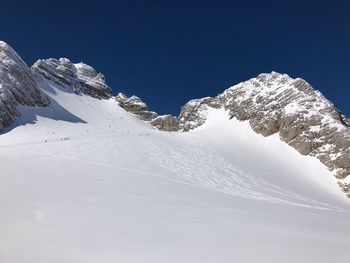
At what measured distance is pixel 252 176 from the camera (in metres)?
26.3

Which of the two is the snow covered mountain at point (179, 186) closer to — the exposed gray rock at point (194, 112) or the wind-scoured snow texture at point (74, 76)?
the exposed gray rock at point (194, 112)

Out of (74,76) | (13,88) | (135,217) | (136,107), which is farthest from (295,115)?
(74,76)

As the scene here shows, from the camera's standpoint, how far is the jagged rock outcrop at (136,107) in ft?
223

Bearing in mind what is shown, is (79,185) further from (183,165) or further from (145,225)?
(183,165)

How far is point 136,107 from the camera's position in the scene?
68.6 metres

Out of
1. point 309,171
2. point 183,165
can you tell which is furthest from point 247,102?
point 183,165

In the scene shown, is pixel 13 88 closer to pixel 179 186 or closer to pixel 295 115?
Answer: pixel 179 186

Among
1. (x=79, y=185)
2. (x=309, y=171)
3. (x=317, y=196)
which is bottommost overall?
(x=79, y=185)

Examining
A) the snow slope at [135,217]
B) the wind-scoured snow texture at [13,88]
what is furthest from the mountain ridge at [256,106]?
the snow slope at [135,217]

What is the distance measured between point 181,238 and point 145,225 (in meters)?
1.03

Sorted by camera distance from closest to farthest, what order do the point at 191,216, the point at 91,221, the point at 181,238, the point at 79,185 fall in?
the point at 181,238 < the point at 91,221 < the point at 191,216 < the point at 79,185

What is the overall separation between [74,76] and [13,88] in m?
34.3

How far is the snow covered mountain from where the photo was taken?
252 inches

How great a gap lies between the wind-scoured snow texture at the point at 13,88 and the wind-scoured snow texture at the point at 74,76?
2127 centimetres
